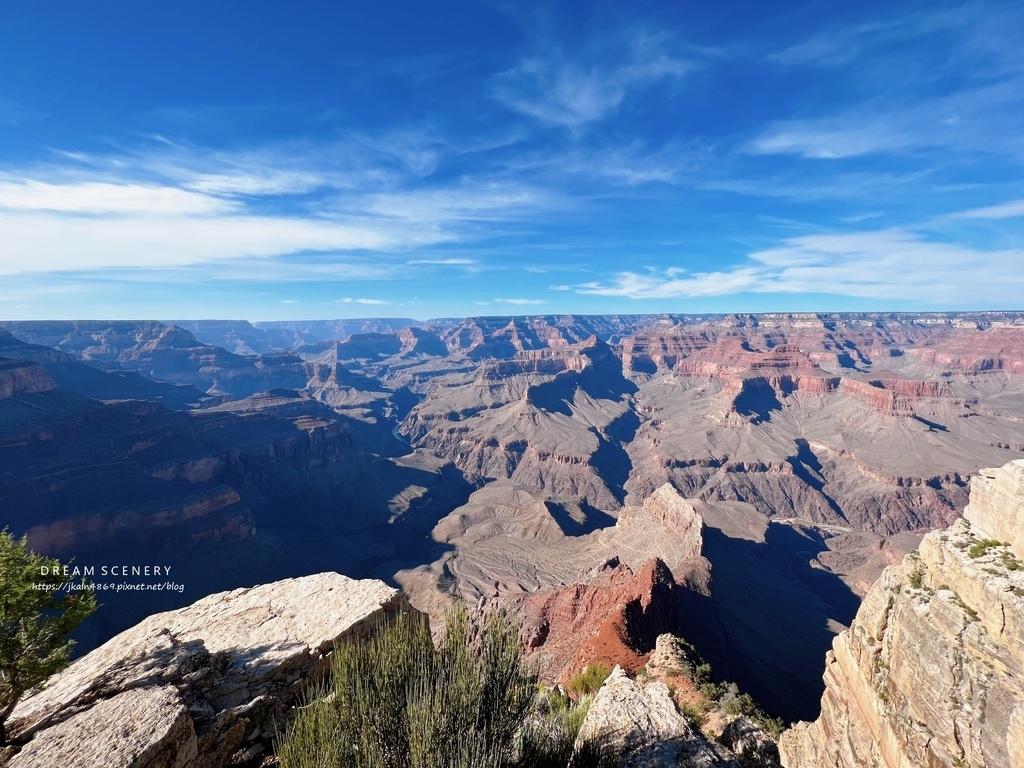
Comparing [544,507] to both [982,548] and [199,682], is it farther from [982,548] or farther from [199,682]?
[199,682]

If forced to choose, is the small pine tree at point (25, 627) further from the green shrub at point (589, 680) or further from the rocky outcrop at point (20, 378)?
the rocky outcrop at point (20, 378)

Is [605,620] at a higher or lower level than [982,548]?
lower

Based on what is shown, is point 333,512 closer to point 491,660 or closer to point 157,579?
point 157,579

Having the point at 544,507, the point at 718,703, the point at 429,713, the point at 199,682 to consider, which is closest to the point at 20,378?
the point at 544,507

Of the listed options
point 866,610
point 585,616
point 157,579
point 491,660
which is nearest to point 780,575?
point 585,616

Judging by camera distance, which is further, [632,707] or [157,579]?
[157,579]

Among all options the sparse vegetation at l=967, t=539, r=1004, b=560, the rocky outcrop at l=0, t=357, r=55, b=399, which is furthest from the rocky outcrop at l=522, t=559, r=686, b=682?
the rocky outcrop at l=0, t=357, r=55, b=399

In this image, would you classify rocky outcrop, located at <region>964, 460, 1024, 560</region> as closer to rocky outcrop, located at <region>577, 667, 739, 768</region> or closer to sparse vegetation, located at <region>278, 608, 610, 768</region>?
rocky outcrop, located at <region>577, 667, 739, 768</region>
